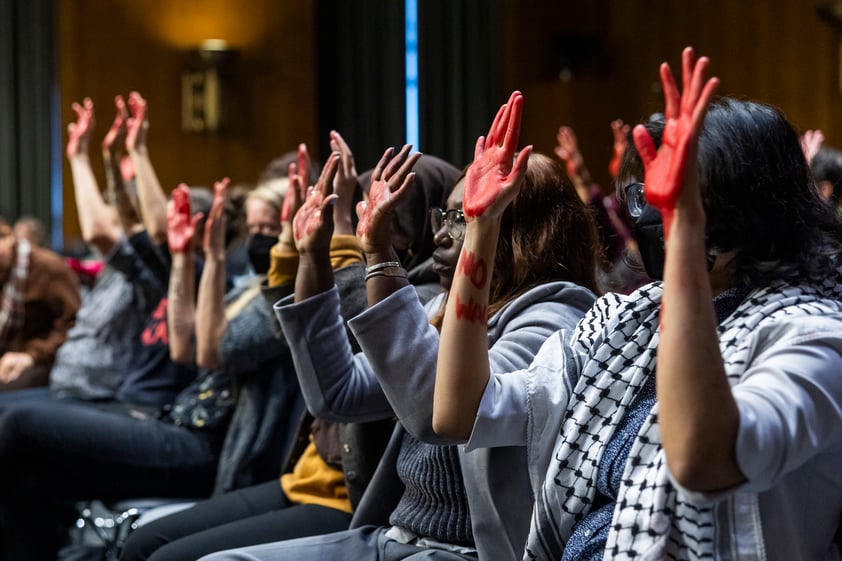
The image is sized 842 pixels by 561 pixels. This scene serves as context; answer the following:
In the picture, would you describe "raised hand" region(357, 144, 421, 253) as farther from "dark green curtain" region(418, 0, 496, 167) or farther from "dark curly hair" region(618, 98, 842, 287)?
"dark green curtain" region(418, 0, 496, 167)

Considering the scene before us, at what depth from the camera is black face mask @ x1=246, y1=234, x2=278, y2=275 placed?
291cm

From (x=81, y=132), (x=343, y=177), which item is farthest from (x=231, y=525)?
(x=81, y=132)

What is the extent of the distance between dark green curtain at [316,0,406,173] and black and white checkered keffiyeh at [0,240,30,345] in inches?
70.2

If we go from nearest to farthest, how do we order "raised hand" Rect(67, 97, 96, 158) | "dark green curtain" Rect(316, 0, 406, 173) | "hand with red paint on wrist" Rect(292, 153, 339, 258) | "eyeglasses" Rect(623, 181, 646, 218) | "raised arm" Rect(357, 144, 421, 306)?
"eyeglasses" Rect(623, 181, 646, 218) → "raised arm" Rect(357, 144, 421, 306) → "hand with red paint on wrist" Rect(292, 153, 339, 258) → "raised hand" Rect(67, 97, 96, 158) → "dark green curtain" Rect(316, 0, 406, 173)

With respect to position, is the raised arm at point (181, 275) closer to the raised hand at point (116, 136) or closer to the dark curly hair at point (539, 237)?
the raised hand at point (116, 136)

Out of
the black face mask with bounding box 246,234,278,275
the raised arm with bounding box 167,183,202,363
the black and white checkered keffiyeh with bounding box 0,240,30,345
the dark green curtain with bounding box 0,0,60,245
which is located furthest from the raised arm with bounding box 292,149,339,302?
the dark green curtain with bounding box 0,0,60,245

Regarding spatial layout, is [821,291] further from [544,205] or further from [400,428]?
[400,428]

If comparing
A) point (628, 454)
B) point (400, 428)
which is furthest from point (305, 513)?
point (628, 454)

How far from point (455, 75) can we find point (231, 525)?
3355 millimetres

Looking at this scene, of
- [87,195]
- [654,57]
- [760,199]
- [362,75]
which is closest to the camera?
[760,199]

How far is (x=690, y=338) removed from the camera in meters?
1.11

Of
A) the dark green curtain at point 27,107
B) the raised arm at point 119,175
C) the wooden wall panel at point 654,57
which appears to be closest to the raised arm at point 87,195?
the raised arm at point 119,175

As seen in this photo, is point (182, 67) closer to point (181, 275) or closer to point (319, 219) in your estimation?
point (181, 275)

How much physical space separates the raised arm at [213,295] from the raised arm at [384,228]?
1052 millimetres
